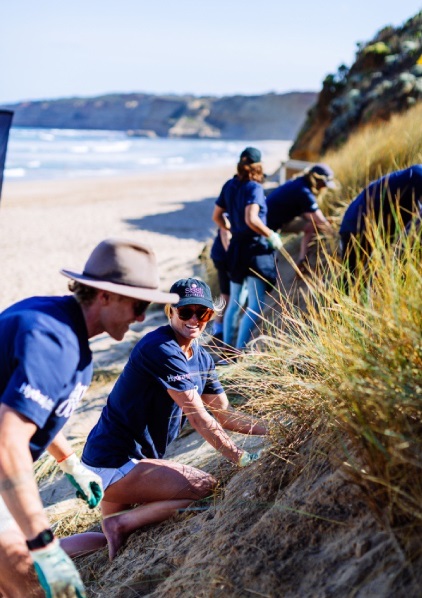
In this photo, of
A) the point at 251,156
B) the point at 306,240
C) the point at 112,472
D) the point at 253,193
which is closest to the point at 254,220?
the point at 253,193

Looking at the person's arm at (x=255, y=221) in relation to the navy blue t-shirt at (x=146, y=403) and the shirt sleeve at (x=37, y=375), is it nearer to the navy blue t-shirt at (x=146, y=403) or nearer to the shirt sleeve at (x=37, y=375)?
the navy blue t-shirt at (x=146, y=403)

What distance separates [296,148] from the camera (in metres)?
16.0

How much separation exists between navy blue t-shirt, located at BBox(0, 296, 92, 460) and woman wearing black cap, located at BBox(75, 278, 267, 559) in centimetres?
82

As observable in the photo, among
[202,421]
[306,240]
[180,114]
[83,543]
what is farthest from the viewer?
[180,114]

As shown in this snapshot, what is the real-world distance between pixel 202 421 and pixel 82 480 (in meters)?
0.58

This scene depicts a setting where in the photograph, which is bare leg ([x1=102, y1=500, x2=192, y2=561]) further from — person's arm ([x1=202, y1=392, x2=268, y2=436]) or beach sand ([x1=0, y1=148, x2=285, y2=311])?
beach sand ([x1=0, y1=148, x2=285, y2=311])

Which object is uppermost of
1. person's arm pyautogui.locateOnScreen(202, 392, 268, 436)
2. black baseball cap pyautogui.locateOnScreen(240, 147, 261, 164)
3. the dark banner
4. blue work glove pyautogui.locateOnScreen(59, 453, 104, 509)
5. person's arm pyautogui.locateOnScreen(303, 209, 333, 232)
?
the dark banner

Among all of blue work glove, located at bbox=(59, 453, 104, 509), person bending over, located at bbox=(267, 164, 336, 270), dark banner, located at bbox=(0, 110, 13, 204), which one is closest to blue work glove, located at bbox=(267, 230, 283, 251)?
person bending over, located at bbox=(267, 164, 336, 270)

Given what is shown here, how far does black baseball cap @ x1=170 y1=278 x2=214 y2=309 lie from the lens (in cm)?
327

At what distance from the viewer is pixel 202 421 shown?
3141 mm

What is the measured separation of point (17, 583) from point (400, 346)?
1.64 metres

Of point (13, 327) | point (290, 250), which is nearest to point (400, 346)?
point (13, 327)

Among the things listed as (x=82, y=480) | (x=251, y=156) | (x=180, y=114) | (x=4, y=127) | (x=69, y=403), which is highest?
(x=180, y=114)

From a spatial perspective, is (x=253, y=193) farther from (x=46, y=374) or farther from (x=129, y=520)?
(x=46, y=374)
